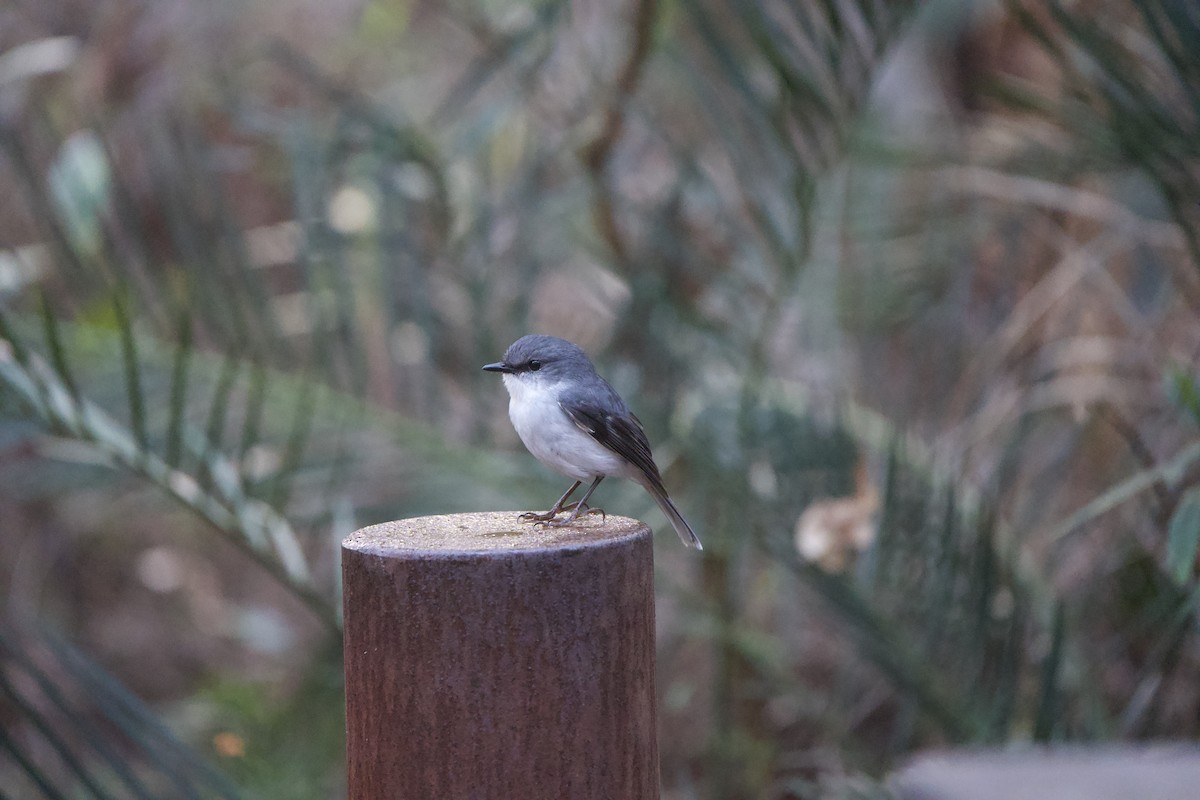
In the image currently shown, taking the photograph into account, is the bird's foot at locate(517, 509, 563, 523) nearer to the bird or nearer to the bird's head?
the bird

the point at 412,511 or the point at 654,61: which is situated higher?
the point at 654,61

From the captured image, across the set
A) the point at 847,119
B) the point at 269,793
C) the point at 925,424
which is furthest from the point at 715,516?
the point at 269,793

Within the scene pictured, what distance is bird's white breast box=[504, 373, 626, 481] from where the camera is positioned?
6.86ft

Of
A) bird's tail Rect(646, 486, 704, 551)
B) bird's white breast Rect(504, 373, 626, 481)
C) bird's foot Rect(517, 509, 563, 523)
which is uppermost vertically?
bird's white breast Rect(504, 373, 626, 481)

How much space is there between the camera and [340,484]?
10.6 ft

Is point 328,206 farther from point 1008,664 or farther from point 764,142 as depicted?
point 1008,664

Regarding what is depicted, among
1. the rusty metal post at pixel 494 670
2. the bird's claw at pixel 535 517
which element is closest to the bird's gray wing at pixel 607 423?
the bird's claw at pixel 535 517

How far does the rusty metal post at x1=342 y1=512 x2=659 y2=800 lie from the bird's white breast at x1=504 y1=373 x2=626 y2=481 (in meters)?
0.71

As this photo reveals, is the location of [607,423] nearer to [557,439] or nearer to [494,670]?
[557,439]

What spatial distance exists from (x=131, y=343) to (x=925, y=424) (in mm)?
2542

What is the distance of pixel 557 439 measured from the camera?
6.89 ft

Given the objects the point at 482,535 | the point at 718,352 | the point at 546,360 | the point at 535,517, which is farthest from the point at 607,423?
the point at 718,352

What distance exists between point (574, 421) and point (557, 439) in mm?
44

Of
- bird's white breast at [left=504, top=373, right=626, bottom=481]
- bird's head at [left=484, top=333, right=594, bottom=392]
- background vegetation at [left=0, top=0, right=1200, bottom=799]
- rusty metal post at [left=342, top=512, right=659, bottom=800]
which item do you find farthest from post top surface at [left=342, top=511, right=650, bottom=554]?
background vegetation at [left=0, top=0, right=1200, bottom=799]
